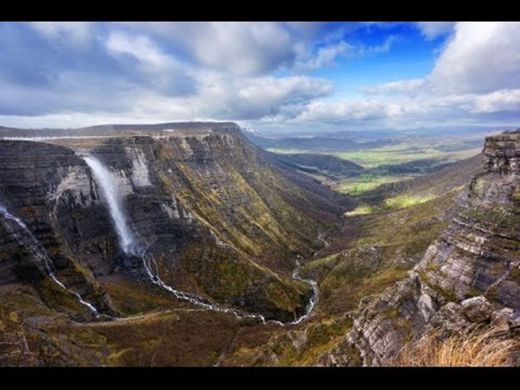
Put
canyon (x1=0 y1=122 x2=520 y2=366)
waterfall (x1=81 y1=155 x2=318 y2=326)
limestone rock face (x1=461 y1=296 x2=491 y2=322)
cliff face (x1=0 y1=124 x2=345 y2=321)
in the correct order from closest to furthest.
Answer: limestone rock face (x1=461 y1=296 x2=491 y2=322) → canyon (x1=0 y1=122 x2=520 y2=366) → cliff face (x1=0 y1=124 x2=345 y2=321) → waterfall (x1=81 y1=155 x2=318 y2=326)

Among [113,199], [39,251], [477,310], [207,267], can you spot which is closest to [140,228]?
[113,199]

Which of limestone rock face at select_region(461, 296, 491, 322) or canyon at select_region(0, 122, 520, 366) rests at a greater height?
limestone rock face at select_region(461, 296, 491, 322)

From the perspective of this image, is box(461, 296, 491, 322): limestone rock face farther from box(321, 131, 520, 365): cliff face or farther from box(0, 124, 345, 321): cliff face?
box(0, 124, 345, 321): cliff face

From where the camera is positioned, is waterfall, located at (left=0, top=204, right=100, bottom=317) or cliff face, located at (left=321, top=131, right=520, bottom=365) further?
waterfall, located at (left=0, top=204, right=100, bottom=317)

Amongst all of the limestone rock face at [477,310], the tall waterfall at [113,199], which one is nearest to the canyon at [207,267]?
the limestone rock face at [477,310]

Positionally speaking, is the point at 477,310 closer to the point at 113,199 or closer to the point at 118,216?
the point at 118,216

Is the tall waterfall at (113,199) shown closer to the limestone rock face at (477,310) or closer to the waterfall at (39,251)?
the waterfall at (39,251)

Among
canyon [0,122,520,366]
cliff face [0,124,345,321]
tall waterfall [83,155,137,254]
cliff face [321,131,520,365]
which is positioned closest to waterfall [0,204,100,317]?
canyon [0,122,520,366]
